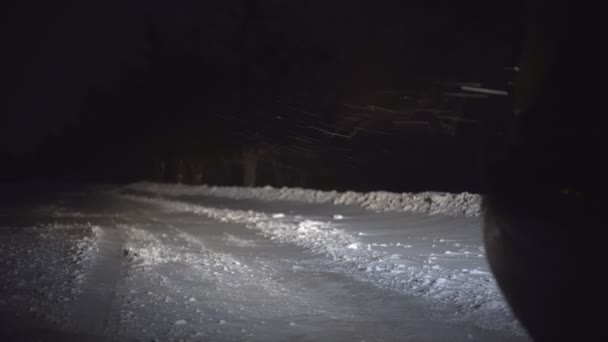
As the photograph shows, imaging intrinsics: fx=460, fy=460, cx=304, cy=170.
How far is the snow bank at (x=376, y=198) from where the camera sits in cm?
1375

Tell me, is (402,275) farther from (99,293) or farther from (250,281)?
(99,293)

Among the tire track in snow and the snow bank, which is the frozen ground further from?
the snow bank

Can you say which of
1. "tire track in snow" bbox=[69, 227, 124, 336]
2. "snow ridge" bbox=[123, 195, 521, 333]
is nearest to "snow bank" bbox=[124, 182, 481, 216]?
"snow ridge" bbox=[123, 195, 521, 333]

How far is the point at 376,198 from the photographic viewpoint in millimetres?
16703

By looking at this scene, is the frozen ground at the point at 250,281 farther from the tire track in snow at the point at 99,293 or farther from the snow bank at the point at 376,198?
the snow bank at the point at 376,198

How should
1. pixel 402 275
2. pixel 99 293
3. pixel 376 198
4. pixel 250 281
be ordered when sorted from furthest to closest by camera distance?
1. pixel 376 198
2. pixel 402 275
3. pixel 250 281
4. pixel 99 293

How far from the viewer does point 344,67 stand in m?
21.3

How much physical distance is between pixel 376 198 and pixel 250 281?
9921 millimetres

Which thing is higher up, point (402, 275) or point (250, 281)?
point (402, 275)

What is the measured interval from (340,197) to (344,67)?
6.56 metres

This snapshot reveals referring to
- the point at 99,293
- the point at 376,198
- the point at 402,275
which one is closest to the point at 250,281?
the point at 99,293

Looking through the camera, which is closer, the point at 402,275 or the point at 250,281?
the point at 250,281

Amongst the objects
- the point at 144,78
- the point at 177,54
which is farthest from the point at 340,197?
the point at 144,78

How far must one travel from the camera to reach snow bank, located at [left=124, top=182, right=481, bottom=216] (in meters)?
13.8
